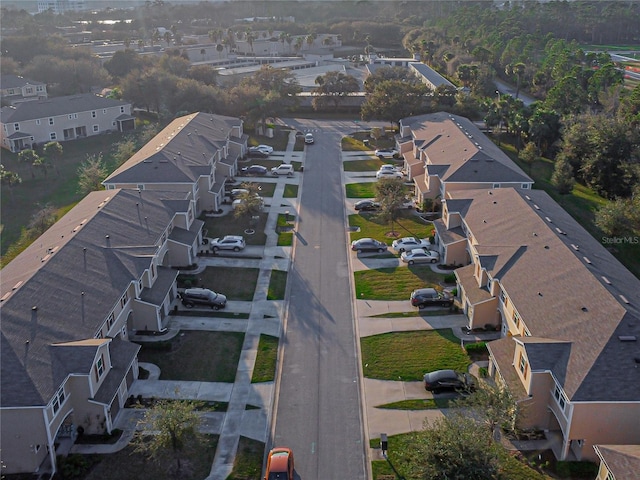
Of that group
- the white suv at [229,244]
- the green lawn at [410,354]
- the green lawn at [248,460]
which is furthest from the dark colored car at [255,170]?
the green lawn at [248,460]

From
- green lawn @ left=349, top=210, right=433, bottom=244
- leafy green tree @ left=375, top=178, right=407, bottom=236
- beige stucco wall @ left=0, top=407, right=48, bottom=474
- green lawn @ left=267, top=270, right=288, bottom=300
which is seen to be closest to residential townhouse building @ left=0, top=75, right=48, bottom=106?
green lawn @ left=349, top=210, right=433, bottom=244

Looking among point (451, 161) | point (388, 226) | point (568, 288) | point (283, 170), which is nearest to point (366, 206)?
point (388, 226)

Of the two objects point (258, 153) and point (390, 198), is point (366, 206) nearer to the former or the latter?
point (390, 198)

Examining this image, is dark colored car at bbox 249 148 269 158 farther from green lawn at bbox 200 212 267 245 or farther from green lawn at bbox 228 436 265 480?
green lawn at bbox 228 436 265 480

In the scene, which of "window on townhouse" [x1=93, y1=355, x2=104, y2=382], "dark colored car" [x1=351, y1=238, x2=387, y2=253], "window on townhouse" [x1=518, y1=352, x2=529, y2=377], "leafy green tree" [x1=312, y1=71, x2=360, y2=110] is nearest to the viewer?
"window on townhouse" [x1=93, y1=355, x2=104, y2=382]

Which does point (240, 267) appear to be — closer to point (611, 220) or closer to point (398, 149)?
point (611, 220)

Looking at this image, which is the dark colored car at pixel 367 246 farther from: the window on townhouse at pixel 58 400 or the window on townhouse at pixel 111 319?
the window on townhouse at pixel 58 400
